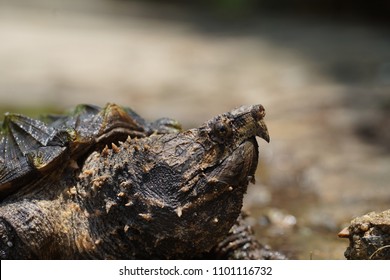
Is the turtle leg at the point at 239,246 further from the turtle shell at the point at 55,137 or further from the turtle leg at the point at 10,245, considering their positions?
the turtle leg at the point at 10,245

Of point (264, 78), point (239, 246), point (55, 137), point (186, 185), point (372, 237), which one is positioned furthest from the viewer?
point (264, 78)

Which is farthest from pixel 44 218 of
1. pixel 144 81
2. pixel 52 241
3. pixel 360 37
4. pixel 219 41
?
pixel 360 37

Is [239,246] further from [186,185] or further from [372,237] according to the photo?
[372,237]

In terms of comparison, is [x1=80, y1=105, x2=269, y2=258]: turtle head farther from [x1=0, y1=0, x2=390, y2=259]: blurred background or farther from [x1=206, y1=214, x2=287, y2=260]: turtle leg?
[x1=0, y1=0, x2=390, y2=259]: blurred background

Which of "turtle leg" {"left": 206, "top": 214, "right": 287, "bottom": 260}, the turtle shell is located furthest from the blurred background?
the turtle shell

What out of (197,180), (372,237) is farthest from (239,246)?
(372,237)

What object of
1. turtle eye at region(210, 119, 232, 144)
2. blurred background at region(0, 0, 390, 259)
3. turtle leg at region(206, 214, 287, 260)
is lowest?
turtle leg at region(206, 214, 287, 260)

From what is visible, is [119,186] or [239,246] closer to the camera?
[119,186]
